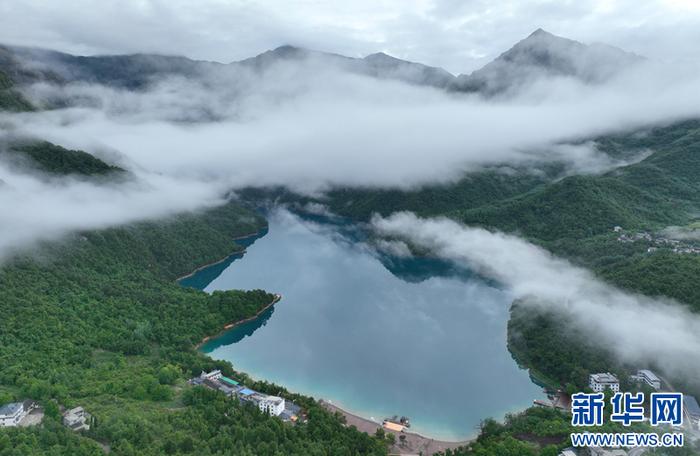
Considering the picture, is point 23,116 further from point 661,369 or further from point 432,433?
point 661,369

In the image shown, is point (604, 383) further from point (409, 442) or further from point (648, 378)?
point (409, 442)

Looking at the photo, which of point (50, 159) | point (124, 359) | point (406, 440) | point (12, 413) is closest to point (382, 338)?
point (406, 440)

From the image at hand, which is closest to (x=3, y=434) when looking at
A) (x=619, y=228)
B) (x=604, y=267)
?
(x=604, y=267)

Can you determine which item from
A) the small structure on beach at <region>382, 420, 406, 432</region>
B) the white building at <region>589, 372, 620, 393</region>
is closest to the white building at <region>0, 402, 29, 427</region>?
the small structure on beach at <region>382, 420, 406, 432</region>

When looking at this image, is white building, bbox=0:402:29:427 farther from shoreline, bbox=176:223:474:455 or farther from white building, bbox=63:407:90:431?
shoreline, bbox=176:223:474:455

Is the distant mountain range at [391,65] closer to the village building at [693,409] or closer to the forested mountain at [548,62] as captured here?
the forested mountain at [548,62]

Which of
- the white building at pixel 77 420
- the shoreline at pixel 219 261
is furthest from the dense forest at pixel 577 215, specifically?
the shoreline at pixel 219 261
